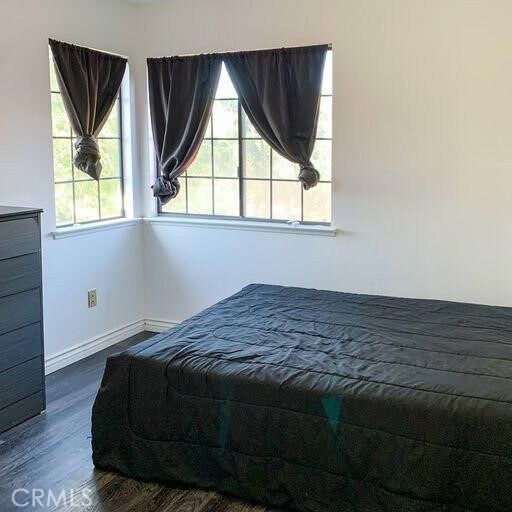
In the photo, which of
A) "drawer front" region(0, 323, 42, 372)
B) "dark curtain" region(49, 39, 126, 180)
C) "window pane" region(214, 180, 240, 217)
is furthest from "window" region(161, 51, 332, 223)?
"drawer front" region(0, 323, 42, 372)

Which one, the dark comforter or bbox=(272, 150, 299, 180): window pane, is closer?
the dark comforter

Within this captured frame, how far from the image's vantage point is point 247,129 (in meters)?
4.41

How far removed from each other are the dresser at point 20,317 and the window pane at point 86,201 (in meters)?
1.03

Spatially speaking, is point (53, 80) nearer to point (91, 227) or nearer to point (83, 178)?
point (83, 178)

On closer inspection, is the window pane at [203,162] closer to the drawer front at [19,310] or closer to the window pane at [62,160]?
the window pane at [62,160]

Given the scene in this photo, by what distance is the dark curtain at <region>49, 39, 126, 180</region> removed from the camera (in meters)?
3.99

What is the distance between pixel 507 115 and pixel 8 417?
10.2 ft

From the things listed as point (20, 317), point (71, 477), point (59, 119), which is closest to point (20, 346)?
point (20, 317)

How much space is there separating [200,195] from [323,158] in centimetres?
100

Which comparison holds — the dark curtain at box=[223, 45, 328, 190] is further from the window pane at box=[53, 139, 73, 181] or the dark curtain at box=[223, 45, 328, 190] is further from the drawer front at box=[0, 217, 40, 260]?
the drawer front at box=[0, 217, 40, 260]

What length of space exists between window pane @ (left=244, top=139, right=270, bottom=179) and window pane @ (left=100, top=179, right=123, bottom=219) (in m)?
0.98

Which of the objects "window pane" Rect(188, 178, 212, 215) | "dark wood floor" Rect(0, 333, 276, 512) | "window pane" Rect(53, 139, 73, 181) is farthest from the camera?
"window pane" Rect(188, 178, 212, 215)

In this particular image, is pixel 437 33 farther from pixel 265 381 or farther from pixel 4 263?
pixel 4 263

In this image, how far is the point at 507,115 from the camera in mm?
3572
